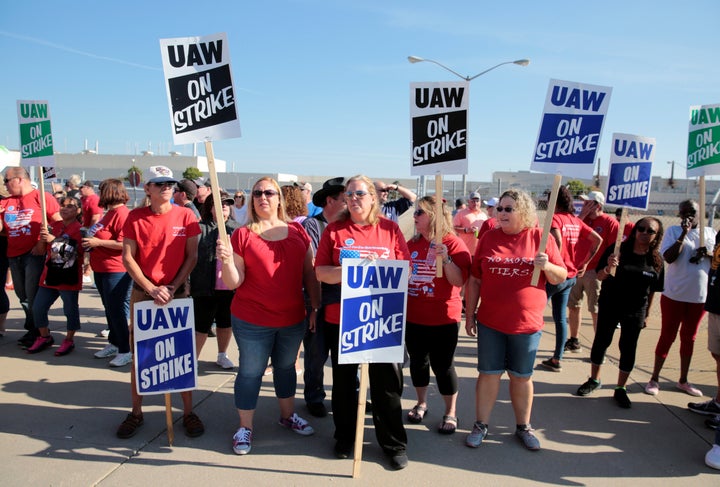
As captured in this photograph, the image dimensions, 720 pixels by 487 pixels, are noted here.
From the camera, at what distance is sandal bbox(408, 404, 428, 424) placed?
4113 millimetres

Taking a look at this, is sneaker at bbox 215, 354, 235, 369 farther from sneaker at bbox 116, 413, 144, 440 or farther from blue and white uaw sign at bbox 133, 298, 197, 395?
blue and white uaw sign at bbox 133, 298, 197, 395

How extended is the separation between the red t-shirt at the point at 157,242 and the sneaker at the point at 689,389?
4968 mm

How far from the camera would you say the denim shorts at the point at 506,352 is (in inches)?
144

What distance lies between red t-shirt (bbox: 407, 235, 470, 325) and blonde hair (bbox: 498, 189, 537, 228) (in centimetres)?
50

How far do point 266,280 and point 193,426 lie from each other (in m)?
1.34

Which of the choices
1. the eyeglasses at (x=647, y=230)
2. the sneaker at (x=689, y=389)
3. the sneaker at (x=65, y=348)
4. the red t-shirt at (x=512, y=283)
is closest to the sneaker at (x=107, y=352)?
the sneaker at (x=65, y=348)

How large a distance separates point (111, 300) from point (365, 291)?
→ 10.7 feet

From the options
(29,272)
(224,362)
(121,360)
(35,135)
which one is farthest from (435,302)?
(35,135)

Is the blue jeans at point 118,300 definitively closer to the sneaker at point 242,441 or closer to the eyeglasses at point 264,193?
the sneaker at point 242,441

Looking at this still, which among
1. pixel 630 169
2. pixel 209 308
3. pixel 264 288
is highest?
pixel 630 169

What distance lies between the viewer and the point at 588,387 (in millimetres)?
4828

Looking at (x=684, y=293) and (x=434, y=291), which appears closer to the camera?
(x=434, y=291)

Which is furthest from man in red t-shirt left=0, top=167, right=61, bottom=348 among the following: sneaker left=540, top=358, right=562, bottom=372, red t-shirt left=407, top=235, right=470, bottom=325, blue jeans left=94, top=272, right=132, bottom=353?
sneaker left=540, top=358, right=562, bottom=372

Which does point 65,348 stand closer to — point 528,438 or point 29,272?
point 29,272
